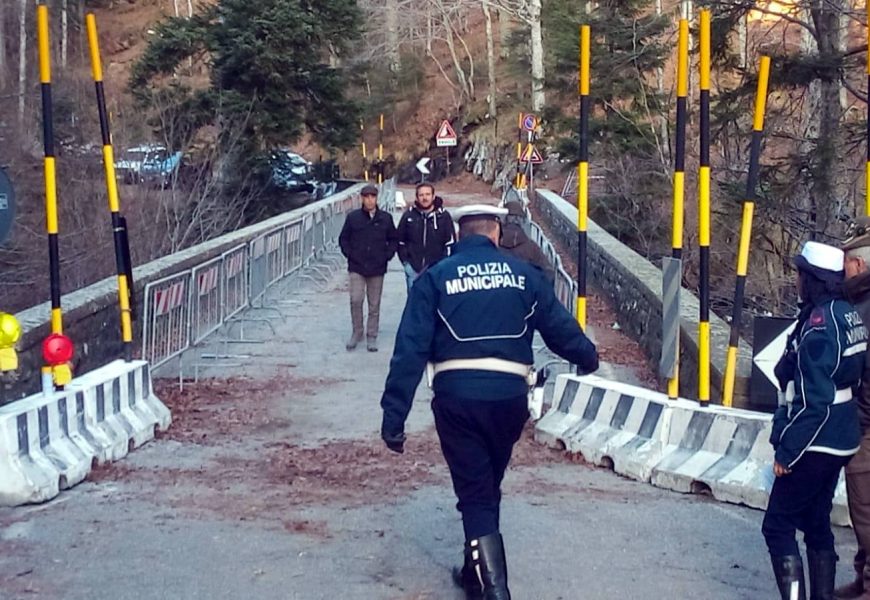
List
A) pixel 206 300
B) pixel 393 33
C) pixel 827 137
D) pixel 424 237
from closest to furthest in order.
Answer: pixel 424 237, pixel 206 300, pixel 827 137, pixel 393 33

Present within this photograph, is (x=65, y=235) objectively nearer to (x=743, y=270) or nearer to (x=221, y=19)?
(x=221, y=19)

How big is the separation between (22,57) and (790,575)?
33984 millimetres

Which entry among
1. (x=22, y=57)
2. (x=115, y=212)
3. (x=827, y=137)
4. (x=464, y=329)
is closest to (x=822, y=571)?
(x=464, y=329)

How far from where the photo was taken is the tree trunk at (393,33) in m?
61.3

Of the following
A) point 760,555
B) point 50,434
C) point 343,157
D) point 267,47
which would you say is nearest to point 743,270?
point 760,555

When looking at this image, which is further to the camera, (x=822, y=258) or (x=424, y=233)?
(x=424, y=233)

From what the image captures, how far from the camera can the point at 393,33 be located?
6266 cm

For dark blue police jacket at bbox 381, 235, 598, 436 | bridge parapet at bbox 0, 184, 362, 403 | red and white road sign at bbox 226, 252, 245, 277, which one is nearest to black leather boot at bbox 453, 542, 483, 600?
dark blue police jacket at bbox 381, 235, 598, 436

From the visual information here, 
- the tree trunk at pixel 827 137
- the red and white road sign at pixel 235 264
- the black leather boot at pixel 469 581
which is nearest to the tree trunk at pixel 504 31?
the tree trunk at pixel 827 137

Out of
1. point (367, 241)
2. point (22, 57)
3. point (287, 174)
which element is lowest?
point (367, 241)

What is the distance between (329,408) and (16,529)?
4248 mm

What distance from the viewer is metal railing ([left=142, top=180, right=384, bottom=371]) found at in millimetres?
11711

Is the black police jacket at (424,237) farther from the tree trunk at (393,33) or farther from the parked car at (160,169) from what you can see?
the tree trunk at (393,33)

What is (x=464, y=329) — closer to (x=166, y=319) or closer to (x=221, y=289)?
(x=166, y=319)
